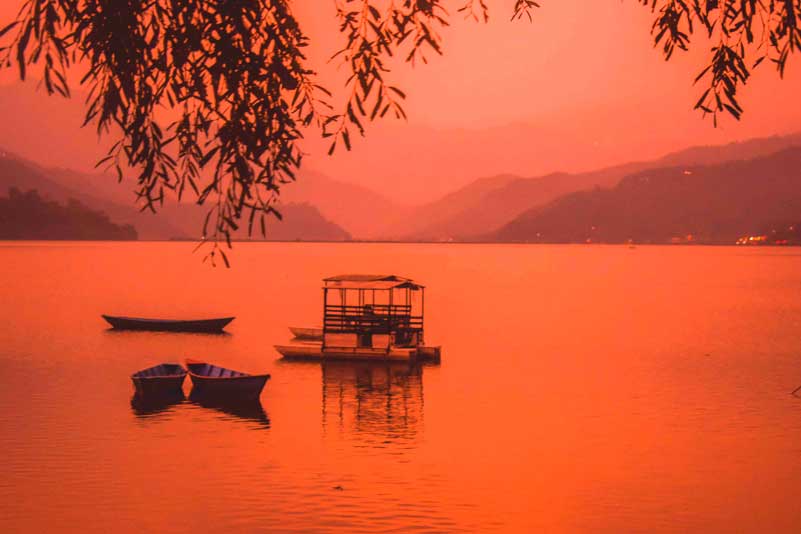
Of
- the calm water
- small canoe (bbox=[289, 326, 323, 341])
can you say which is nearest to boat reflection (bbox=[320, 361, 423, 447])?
the calm water

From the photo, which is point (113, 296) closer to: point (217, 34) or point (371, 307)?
point (371, 307)

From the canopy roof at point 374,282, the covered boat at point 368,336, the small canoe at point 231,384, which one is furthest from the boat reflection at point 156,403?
the canopy roof at point 374,282

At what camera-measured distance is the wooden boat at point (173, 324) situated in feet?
256

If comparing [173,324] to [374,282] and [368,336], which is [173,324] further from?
[368,336]

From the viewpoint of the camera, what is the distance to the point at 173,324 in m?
77.9

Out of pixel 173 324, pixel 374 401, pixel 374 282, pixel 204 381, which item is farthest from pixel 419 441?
pixel 173 324

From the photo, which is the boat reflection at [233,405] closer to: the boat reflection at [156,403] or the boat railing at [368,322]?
the boat reflection at [156,403]

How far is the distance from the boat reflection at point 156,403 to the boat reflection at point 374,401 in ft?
20.8

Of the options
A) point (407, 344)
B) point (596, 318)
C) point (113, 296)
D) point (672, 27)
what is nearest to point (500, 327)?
point (596, 318)

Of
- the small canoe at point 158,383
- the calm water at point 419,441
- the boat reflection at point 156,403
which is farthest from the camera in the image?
the small canoe at point 158,383

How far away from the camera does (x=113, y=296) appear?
444 feet

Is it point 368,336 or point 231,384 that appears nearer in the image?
point 231,384

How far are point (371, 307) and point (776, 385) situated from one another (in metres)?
22.2

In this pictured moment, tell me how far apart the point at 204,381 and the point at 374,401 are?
7.87 metres
